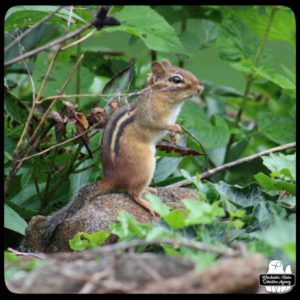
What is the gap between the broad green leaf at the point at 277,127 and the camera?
5.03m

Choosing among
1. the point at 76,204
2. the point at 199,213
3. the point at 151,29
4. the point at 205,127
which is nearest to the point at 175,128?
the point at 151,29

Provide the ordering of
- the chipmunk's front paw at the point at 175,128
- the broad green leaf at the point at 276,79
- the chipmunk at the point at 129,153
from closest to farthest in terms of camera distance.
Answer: the chipmunk at the point at 129,153 → the chipmunk's front paw at the point at 175,128 → the broad green leaf at the point at 276,79

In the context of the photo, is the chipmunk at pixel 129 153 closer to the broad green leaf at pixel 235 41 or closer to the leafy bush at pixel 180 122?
the leafy bush at pixel 180 122

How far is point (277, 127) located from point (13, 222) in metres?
1.90

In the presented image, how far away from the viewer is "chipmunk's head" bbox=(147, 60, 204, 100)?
14.3 ft

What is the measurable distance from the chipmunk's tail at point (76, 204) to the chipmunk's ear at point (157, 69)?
2.14 ft

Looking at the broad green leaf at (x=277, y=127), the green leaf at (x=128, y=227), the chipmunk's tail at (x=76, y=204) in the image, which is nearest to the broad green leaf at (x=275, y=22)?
Answer: the broad green leaf at (x=277, y=127)

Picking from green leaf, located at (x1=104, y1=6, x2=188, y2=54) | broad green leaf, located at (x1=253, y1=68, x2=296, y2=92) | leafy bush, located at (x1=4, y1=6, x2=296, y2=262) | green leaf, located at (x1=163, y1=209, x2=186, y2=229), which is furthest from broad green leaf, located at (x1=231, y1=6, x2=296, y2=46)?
green leaf, located at (x1=163, y1=209, x2=186, y2=229)

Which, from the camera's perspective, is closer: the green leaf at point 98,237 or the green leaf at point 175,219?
the green leaf at point 175,219

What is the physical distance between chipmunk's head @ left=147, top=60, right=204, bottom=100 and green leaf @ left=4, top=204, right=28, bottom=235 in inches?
38.8

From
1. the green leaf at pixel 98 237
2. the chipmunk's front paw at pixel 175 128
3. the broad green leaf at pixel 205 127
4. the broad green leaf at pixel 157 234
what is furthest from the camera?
the broad green leaf at pixel 205 127

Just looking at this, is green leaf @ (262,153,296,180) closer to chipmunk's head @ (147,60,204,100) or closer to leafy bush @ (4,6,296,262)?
leafy bush @ (4,6,296,262)

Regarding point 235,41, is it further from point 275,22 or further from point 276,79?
point 276,79

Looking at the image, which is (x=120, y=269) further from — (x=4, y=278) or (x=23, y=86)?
(x=23, y=86)
